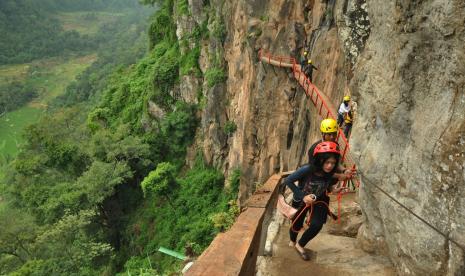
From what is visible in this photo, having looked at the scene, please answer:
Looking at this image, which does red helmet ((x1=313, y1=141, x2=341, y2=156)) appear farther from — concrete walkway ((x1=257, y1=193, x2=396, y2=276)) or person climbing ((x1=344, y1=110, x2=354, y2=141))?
person climbing ((x1=344, y1=110, x2=354, y2=141))

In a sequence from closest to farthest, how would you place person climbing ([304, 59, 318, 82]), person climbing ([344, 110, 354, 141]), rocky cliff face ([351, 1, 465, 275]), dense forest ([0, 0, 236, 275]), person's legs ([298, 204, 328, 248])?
rocky cliff face ([351, 1, 465, 275]) → person's legs ([298, 204, 328, 248]) → person climbing ([344, 110, 354, 141]) → person climbing ([304, 59, 318, 82]) → dense forest ([0, 0, 236, 275])

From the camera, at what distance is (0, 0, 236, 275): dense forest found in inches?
904

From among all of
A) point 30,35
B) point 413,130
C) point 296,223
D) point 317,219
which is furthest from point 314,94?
point 30,35

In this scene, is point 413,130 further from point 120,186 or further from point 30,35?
point 30,35

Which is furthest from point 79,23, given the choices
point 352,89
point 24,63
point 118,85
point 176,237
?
point 352,89

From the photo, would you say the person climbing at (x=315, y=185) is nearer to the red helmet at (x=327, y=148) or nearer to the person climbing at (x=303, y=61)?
the red helmet at (x=327, y=148)

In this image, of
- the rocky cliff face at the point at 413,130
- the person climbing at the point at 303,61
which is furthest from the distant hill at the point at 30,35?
the rocky cliff face at the point at 413,130

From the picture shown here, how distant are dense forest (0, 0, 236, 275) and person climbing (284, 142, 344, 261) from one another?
15974mm

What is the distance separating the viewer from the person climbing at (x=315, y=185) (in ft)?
16.8

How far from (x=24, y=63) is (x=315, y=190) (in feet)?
411

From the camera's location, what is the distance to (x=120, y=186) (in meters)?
31.4

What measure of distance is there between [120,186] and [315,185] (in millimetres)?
27957

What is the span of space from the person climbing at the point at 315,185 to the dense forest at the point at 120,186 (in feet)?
52.4

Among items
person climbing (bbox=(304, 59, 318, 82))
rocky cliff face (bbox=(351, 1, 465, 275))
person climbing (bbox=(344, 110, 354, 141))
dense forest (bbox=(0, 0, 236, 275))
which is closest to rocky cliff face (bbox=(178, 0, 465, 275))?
rocky cliff face (bbox=(351, 1, 465, 275))
